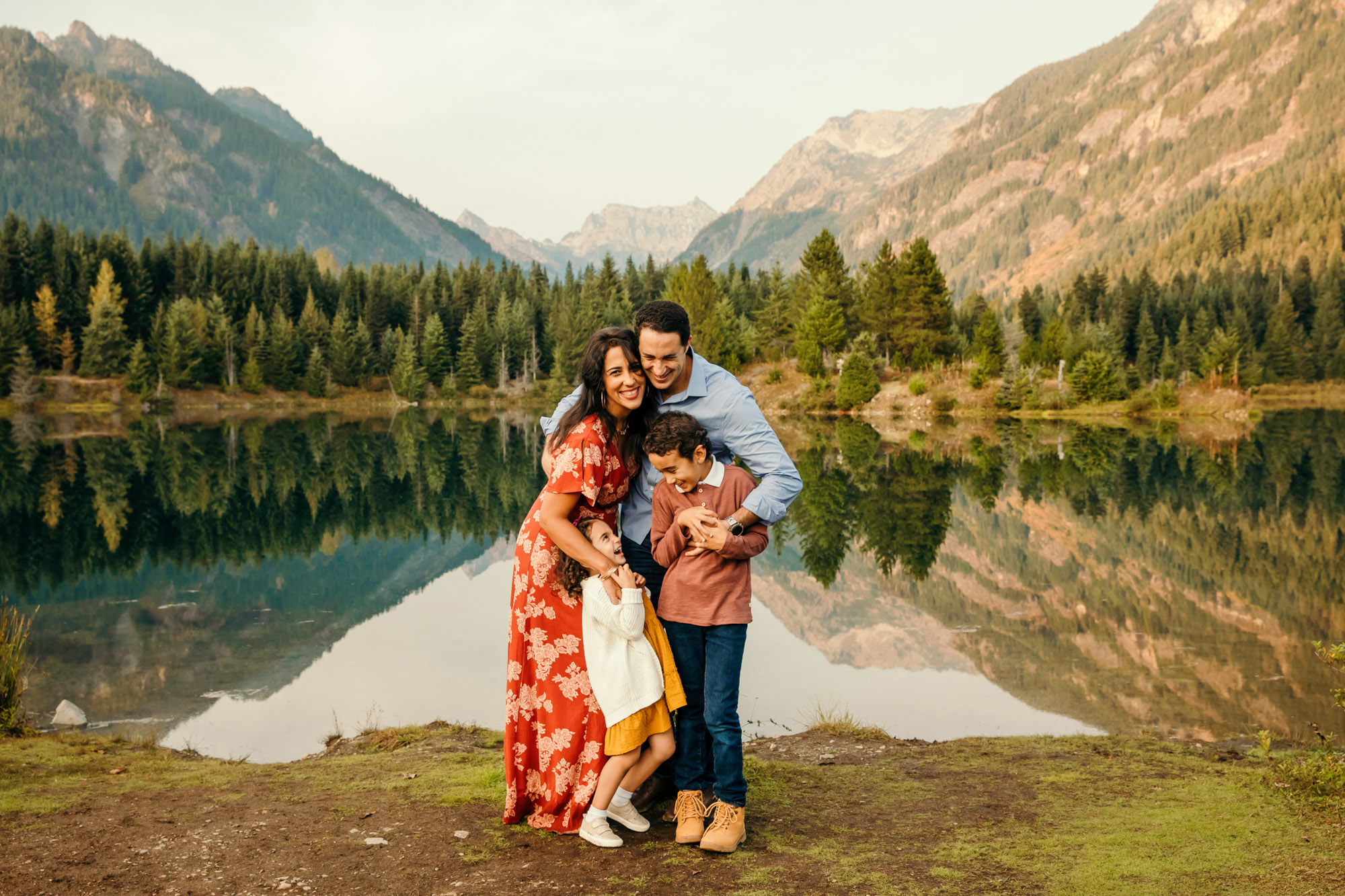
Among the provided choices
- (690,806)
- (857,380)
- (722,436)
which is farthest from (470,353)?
(690,806)

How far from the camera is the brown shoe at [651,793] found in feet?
16.4

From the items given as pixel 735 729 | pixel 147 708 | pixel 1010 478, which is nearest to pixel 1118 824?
pixel 735 729

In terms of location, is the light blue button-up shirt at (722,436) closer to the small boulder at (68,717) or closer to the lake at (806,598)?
the lake at (806,598)

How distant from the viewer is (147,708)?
888 centimetres

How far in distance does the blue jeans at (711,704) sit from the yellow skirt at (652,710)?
85mm

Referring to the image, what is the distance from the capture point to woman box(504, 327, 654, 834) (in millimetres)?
4391

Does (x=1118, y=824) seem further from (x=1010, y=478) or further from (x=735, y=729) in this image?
(x=1010, y=478)

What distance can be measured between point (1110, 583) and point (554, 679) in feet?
41.3

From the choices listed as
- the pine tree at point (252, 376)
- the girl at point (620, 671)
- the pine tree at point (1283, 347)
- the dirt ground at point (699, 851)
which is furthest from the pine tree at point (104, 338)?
the pine tree at point (1283, 347)

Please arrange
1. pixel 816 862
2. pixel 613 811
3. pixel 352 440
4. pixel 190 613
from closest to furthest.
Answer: pixel 816 862, pixel 613 811, pixel 190 613, pixel 352 440

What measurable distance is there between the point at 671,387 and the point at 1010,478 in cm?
2371

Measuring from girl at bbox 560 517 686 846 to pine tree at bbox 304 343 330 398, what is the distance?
7617cm

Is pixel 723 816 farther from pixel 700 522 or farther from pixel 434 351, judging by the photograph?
pixel 434 351

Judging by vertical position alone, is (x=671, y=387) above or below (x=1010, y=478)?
above
